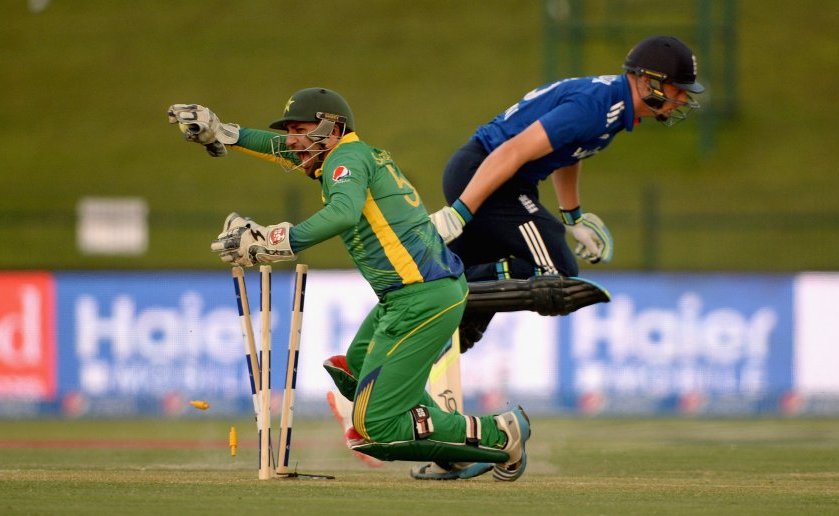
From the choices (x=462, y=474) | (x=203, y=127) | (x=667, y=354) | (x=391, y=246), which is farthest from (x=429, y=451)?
(x=667, y=354)

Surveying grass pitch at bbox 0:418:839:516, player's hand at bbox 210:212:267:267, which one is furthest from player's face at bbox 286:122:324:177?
grass pitch at bbox 0:418:839:516

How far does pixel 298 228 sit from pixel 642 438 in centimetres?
504

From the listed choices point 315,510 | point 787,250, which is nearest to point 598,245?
point 315,510

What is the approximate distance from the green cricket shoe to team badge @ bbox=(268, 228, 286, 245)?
145 cm

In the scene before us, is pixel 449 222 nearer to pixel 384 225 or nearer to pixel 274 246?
pixel 384 225

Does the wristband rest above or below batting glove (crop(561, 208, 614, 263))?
above

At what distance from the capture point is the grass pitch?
218 inches

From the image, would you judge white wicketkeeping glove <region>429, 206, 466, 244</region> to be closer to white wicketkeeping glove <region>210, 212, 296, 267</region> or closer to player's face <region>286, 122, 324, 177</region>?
player's face <region>286, 122, 324, 177</region>

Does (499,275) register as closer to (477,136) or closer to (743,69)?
(477,136)

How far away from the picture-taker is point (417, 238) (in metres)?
6.41

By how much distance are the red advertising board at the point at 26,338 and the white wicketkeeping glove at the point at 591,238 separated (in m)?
6.30

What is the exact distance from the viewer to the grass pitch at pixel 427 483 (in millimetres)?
5527

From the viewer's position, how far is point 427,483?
259 inches

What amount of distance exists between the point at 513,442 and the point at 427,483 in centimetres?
45
